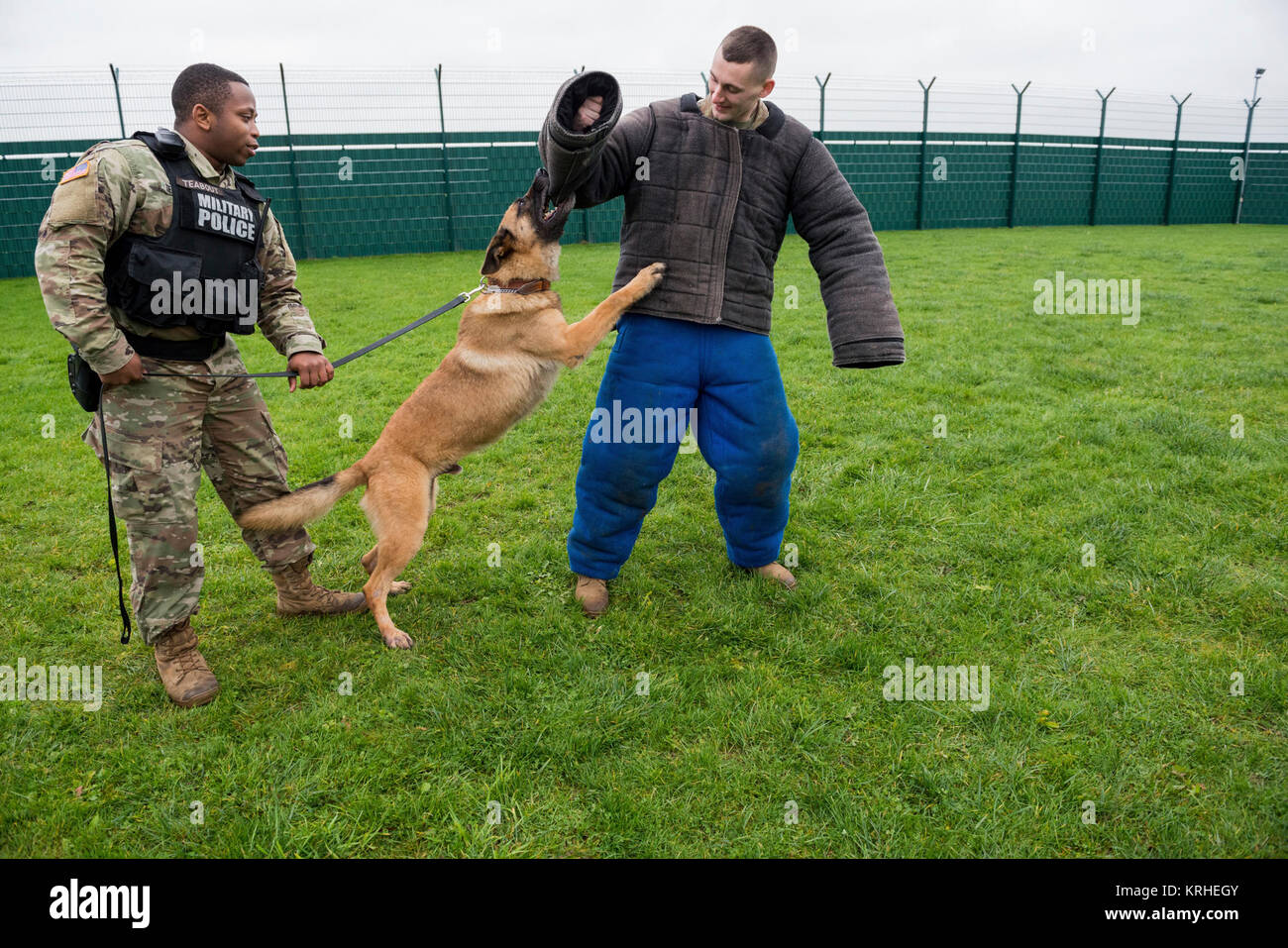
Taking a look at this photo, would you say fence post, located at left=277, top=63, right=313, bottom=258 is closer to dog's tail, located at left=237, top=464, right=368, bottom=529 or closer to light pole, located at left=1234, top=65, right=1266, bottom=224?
dog's tail, located at left=237, top=464, right=368, bottom=529

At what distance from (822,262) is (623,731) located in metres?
2.38

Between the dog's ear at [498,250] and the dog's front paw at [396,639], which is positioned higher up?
the dog's ear at [498,250]

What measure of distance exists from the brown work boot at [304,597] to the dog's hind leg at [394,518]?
0.38 meters

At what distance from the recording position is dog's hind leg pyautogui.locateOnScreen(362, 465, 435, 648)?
357 centimetres

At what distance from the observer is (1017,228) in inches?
835

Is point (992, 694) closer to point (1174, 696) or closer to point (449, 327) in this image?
point (1174, 696)

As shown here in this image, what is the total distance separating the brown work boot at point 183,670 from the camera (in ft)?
10.7

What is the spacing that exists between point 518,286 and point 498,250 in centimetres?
20

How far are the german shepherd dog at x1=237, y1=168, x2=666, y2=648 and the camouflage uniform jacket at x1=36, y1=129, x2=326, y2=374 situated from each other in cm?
90

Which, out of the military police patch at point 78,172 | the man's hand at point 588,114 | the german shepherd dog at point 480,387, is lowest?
the german shepherd dog at point 480,387

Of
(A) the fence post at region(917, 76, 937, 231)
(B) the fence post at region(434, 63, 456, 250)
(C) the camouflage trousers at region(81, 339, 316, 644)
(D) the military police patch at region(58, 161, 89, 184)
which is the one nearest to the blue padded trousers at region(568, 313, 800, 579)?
(C) the camouflage trousers at region(81, 339, 316, 644)

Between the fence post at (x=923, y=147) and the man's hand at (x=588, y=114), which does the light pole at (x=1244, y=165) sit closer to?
the fence post at (x=923, y=147)

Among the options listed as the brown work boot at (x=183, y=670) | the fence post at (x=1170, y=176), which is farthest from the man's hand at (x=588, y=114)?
the fence post at (x=1170, y=176)
